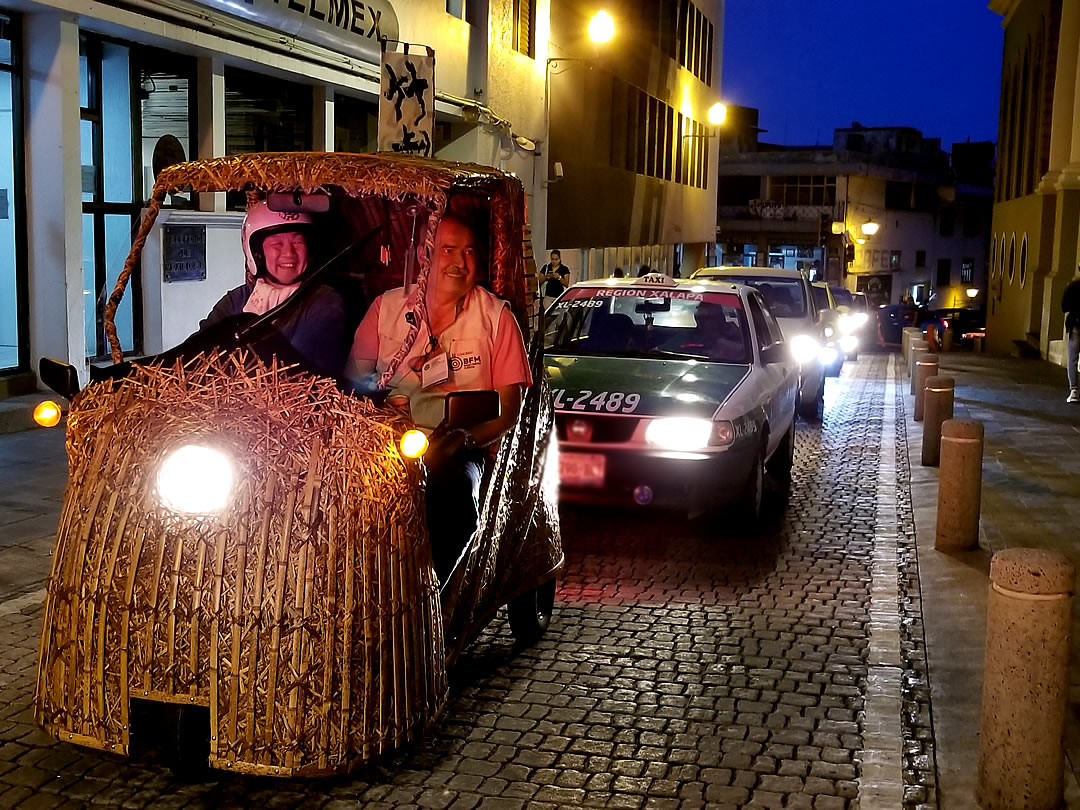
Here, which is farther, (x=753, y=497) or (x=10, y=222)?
(x=10, y=222)

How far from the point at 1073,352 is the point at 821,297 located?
469 cm

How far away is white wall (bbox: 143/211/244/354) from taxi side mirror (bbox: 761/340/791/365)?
18.1ft

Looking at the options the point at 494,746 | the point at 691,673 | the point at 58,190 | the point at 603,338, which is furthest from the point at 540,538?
the point at 58,190

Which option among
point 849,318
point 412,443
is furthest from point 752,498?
point 849,318

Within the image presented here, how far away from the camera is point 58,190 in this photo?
12.5m

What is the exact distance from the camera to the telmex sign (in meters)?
14.1

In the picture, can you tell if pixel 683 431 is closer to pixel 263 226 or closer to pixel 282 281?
pixel 282 281

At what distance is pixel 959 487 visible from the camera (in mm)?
8500

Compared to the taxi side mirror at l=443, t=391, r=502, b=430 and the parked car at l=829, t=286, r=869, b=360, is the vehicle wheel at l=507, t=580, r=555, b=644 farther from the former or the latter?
the parked car at l=829, t=286, r=869, b=360

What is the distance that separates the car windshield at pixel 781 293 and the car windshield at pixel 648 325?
21.4 ft

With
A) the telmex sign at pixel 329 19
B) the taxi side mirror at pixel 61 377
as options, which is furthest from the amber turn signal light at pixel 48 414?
the telmex sign at pixel 329 19

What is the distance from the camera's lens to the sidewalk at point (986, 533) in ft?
17.5

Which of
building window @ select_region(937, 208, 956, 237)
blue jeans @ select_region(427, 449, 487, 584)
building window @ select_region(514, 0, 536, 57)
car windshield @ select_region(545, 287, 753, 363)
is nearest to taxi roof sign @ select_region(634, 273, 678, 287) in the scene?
car windshield @ select_region(545, 287, 753, 363)

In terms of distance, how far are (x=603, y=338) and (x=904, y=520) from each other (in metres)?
2.67
